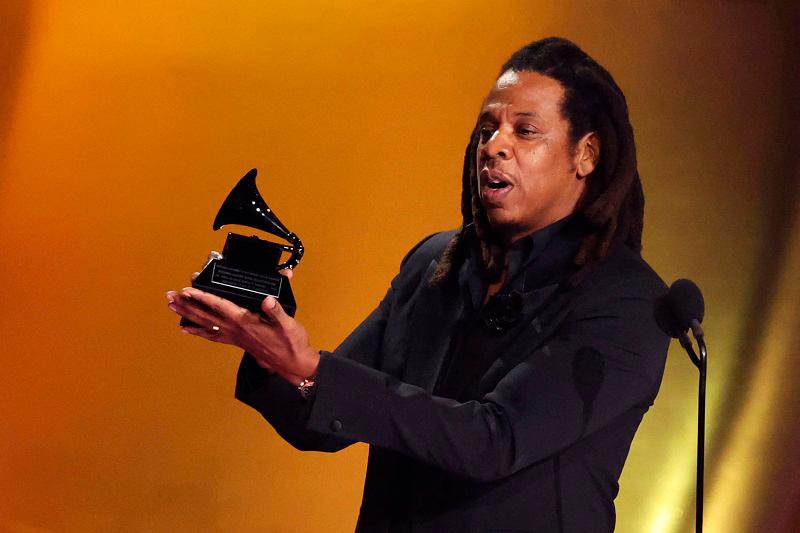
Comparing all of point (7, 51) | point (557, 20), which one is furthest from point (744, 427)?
point (7, 51)

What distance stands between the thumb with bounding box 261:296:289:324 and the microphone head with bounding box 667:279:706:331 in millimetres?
570

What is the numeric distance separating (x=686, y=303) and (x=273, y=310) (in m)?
0.59

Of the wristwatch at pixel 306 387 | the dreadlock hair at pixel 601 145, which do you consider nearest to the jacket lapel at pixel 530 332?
the dreadlock hair at pixel 601 145

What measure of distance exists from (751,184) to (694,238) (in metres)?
0.21

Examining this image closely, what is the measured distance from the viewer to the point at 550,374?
4.79 feet

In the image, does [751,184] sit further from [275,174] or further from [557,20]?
[275,174]

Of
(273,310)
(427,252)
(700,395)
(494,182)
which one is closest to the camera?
(273,310)

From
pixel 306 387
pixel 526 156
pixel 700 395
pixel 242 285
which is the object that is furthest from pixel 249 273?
pixel 700 395

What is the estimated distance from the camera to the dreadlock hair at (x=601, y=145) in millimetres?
1667

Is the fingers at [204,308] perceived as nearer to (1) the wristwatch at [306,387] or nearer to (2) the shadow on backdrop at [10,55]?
(1) the wristwatch at [306,387]

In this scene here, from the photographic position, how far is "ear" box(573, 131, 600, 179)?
1704mm

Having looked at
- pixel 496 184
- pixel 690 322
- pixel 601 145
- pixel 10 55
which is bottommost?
pixel 690 322

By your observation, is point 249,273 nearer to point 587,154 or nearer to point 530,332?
point 530,332

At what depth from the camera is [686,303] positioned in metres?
1.45
